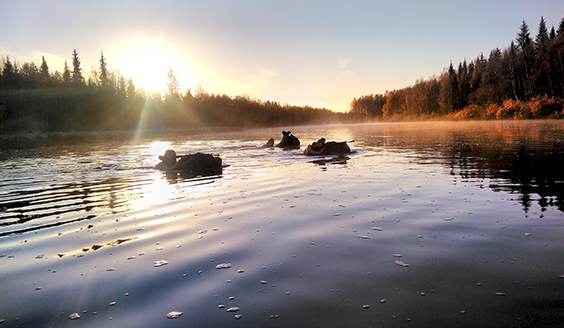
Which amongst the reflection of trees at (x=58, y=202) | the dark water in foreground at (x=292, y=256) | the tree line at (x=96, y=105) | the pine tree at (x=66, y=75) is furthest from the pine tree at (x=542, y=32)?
the pine tree at (x=66, y=75)

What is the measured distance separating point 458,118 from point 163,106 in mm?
93073

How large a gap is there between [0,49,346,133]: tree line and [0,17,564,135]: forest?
21 cm

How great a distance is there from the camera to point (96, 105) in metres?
94.8

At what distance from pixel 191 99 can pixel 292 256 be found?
12457 centimetres

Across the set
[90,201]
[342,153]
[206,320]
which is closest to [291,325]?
[206,320]

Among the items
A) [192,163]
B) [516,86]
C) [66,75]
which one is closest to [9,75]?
[66,75]

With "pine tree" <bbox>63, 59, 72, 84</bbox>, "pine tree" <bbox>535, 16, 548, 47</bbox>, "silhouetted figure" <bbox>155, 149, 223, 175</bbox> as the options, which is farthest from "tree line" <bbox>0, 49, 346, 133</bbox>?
"pine tree" <bbox>535, 16, 548, 47</bbox>

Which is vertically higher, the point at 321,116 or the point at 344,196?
the point at 321,116

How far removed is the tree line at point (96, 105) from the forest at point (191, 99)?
21 centimetres

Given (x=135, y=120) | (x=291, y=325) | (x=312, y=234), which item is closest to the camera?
(x=291, y=325)

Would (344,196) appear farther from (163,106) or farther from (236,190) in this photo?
(163,106)

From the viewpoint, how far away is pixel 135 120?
3686 inches

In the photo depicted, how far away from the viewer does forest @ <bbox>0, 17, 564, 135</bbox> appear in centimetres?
7894

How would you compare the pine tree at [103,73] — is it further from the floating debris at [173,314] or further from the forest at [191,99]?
the floating debris at [173,314]
